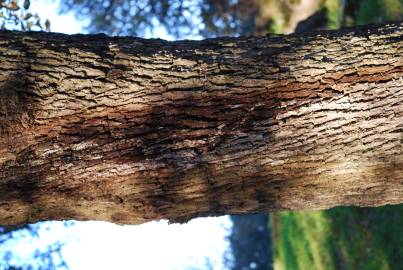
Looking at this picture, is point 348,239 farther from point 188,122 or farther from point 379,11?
point 188,122

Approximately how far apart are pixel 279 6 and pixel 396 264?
911 centimetres

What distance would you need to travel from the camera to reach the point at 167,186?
10.6 ft

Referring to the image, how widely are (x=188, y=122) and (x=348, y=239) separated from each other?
20.7ft

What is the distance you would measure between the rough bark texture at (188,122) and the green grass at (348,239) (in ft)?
12.7

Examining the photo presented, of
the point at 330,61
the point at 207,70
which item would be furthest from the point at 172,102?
the point at 330,61

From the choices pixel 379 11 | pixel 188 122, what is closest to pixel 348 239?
pixel 379 11

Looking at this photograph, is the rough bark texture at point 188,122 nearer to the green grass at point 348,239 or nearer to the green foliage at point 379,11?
the green grass at point 348,239

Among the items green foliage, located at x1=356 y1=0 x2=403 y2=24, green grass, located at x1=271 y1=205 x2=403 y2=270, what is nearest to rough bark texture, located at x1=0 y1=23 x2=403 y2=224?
green grass, located at x1=271 y1=205 x2=403 y2=270

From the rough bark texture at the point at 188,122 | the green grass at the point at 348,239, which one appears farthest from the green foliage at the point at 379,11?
the rough bark texture at the point at 188,122

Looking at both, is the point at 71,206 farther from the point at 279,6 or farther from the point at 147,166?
the point at 279,6

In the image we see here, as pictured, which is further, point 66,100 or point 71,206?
point 71,206

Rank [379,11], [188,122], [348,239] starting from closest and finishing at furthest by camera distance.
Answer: [188,122]
[379,11]
[348,239]

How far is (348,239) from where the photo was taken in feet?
27.9

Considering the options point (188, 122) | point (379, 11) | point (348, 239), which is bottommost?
point (188, 122)
